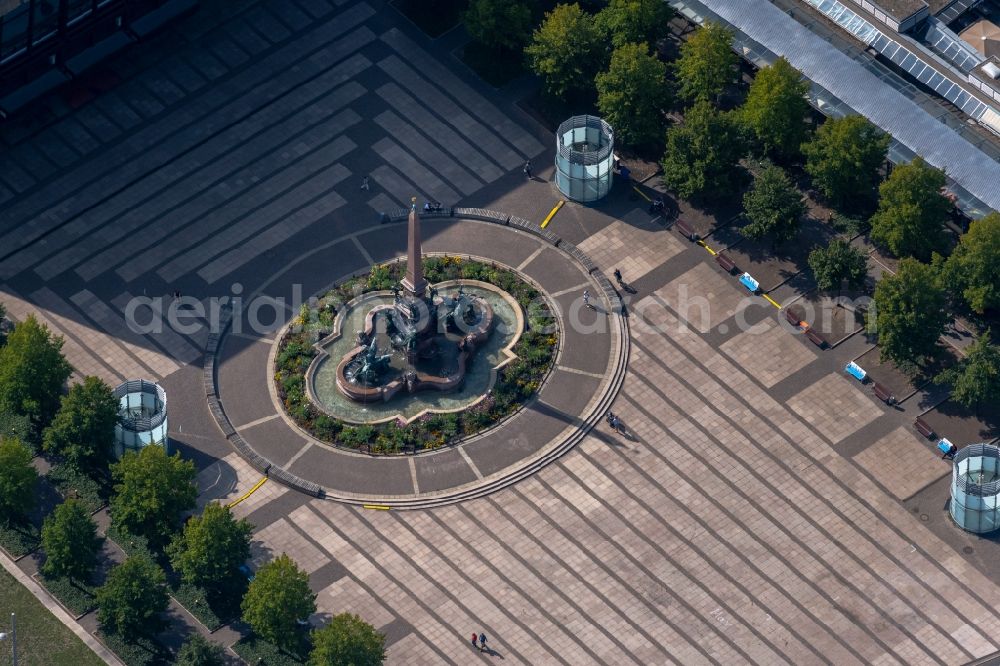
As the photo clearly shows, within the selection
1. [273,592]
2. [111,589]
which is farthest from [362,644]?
[111,589]

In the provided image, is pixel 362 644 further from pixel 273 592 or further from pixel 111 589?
pixel 111 589

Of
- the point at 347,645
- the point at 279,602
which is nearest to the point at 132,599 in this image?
the point at 279,602

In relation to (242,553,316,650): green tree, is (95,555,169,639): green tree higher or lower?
lower

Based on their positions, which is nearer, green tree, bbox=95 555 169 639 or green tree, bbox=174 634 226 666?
green tree, bbox=174 634 226 666

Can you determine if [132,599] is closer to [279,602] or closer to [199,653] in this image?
[199,653]

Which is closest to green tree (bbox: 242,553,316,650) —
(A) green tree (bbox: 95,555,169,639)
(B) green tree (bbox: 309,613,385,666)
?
(B) green tree (bbox: 309,613,385,666)

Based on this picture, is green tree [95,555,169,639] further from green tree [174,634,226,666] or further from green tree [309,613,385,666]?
green tree [309,613,385,666]

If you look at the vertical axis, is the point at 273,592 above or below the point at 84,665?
above
